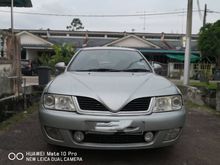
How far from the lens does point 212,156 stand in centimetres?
404

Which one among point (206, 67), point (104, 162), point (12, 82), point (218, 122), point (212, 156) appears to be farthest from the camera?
point (206, 67)

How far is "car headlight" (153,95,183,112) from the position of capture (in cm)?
351

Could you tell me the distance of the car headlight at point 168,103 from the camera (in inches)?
138

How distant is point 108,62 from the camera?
4852 mm

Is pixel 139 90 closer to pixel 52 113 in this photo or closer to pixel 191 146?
pixel 52 113

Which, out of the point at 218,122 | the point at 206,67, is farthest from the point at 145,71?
the point at 206,67

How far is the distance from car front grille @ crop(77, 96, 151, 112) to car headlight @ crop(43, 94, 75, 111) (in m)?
0.11

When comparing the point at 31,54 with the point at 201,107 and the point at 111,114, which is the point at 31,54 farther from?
the point at 111,114

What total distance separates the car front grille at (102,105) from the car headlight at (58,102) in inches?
4.5

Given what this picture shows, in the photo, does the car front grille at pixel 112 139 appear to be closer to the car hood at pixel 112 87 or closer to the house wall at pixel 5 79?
the car hood at pixel 112 87

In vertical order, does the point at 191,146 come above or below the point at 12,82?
below

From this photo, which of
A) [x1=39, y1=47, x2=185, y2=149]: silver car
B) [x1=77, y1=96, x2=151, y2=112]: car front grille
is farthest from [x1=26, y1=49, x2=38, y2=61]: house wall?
[x1=77, y1=96, x2=151, y2=112]: car front grille

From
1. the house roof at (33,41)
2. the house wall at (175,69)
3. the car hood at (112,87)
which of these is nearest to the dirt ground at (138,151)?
the car hood at (112,87)

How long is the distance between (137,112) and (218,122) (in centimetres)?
351
